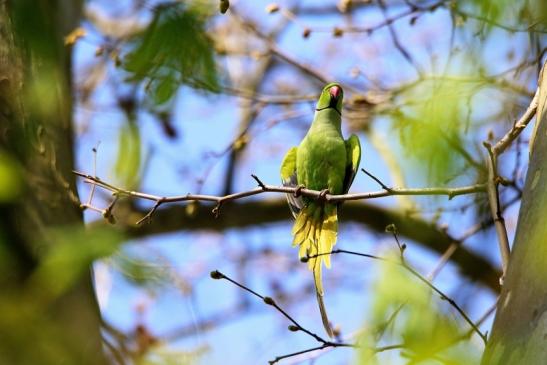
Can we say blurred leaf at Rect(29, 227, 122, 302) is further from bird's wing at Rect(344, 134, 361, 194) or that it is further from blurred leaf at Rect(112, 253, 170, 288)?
bird's wing at Rect(344, 134, 361, 194)

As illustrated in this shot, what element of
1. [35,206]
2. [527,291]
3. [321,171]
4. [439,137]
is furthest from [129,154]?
[321,171]

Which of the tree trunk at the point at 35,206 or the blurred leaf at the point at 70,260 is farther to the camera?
the tree trunk at the point at 35,206

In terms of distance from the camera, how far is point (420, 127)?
2297 millimetres

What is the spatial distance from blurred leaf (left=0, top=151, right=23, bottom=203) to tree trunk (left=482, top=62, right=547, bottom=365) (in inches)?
46.6

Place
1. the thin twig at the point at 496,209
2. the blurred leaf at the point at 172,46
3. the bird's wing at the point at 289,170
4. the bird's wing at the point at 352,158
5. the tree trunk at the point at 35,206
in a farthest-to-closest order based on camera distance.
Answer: the bird's wing at the point at 289,170 → the bird's wing at the point at 352,158 → the thin twig at the point at 496,209 → the tree trunk at the point at 35,206 → the blurred leaf at the point at 172,46

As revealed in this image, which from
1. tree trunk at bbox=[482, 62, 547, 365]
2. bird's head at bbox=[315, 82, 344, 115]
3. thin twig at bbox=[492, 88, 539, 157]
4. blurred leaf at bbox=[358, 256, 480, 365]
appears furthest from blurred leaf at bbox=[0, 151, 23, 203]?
bird's head at bbox=[315, 82, 344, 115]

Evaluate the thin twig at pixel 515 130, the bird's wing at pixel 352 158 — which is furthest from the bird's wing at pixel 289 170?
the thin twig at pixel 515 130

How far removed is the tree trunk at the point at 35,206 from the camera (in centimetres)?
174

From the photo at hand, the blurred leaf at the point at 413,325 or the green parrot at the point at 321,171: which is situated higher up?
the green parrot at the point at 321,171

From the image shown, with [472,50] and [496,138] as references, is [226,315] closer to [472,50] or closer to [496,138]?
[496,138]

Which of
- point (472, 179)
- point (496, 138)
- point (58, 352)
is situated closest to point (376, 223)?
point (496, 138)

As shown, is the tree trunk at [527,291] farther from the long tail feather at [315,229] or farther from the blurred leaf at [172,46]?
the long tail feather at [315,229]

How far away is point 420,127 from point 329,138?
1359 mm

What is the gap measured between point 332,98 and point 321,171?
503mm
